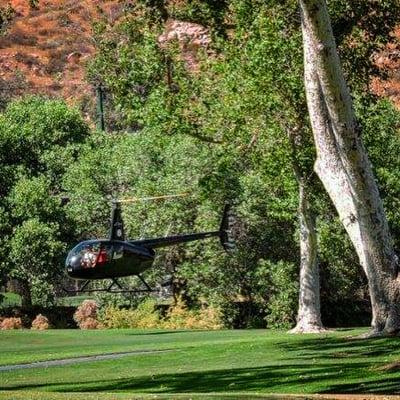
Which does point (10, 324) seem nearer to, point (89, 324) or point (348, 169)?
point (89, 324)

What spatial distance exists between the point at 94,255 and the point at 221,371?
10.8m

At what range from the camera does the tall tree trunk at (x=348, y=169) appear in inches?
731

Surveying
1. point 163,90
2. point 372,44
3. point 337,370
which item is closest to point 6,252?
point 163,90

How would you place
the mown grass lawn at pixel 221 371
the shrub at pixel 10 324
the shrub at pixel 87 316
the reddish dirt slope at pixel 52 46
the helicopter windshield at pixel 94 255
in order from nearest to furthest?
the mown grass lawn at pixel 221 371, the helicopter windshield at pixel 94 255, the shrub at pixel 10 324, the shrub at pixel 87 316, the reddish dirt slope at pixel 52 46

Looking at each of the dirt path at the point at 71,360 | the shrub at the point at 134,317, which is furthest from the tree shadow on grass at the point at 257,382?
the shrub at the point at 134,317

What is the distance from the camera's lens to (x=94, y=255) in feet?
96.3

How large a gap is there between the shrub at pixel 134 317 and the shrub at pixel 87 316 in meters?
0.51

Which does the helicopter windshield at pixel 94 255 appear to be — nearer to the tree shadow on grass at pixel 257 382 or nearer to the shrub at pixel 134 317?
the tree shadow on grass at pixel 257 382

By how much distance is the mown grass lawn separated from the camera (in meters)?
15.4

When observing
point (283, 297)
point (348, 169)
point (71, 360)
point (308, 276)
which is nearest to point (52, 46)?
point (283, 297)

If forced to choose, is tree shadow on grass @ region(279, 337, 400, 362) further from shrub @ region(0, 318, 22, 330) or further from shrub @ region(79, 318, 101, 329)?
shrub @ region(0, 318, 22, 330)

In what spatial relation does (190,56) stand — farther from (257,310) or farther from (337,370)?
(337,370)

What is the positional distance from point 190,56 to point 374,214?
231ft

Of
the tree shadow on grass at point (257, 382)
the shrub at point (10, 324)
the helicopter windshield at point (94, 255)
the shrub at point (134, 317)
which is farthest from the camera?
the shrub at point (10, 324)
